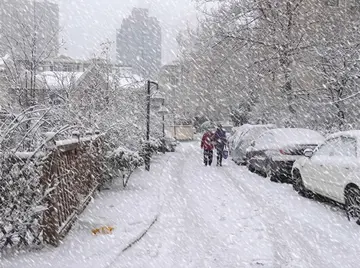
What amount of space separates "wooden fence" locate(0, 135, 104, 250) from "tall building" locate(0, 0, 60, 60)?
38.9 feet

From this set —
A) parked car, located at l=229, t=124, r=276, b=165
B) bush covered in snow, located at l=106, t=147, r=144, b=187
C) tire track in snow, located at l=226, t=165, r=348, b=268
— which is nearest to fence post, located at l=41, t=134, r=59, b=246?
tire track in snow, located at l=226, t=165, r=348, b=268

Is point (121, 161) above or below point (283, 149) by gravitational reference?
below

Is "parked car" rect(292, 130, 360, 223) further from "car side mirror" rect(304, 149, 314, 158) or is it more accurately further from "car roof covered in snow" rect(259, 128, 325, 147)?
"car roof covered in snow" rect(259, 128, 325, 147)

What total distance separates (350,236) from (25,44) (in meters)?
16.0

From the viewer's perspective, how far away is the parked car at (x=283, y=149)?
461 inches

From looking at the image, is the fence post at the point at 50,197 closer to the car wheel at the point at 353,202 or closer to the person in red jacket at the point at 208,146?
the car wheel at the point at 353,202

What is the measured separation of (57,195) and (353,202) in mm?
4827

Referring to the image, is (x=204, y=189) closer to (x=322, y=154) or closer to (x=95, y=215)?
(x=322, y=154)

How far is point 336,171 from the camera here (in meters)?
7.67

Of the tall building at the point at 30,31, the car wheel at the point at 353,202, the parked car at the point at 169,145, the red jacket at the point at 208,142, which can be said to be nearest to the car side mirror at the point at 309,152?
the car wheel at the point at 353,202

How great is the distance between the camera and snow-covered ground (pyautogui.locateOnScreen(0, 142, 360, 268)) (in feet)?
16.9

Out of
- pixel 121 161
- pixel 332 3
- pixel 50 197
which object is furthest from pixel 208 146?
pixel 50 197

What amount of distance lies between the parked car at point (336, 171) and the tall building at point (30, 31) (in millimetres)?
12946

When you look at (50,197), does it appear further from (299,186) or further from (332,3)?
(332,3)
